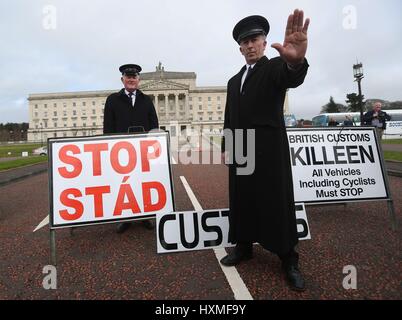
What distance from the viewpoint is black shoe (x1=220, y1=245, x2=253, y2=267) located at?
2965mm

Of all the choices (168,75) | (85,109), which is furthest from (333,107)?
(85,109)

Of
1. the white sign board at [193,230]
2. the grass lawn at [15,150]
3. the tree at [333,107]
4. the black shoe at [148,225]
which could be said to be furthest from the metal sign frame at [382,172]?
the tree at [333,107]

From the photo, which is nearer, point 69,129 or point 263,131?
point 263,131

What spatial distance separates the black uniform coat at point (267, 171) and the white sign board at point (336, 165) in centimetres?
184

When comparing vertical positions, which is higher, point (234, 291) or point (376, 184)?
point (376, 184)

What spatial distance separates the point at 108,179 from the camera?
3.61 metres

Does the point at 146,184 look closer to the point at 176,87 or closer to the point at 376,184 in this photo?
the point at 376,184

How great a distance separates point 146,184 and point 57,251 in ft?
4.81

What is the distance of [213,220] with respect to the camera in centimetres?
340

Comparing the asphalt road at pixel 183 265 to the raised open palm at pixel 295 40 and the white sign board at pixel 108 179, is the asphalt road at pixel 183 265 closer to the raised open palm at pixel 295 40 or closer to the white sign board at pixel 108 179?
the white sign board at pixel 108 179

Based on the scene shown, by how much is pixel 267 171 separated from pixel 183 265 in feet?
4.64

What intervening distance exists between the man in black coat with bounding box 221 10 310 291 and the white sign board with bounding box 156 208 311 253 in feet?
1.55
